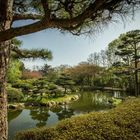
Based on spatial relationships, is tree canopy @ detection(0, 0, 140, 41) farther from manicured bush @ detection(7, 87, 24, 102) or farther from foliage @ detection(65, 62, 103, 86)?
foliage @ detection(65, 62, 103, 86)

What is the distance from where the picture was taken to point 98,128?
3.08 m

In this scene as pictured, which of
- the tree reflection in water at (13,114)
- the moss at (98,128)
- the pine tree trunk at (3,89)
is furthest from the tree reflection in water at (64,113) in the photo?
the moss at (98,128)

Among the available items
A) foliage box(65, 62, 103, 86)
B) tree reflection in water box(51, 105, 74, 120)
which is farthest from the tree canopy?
foliage box(65, 62, 103, 86)

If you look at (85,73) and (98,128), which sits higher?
(85,73)

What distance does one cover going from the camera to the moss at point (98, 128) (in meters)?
3.03

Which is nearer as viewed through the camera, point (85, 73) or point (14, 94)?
point (14, 94)

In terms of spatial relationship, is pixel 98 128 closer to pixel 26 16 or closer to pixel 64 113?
pixel 26 16

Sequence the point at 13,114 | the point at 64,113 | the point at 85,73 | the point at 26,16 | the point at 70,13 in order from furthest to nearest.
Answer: the point at 85,73, the point at 64,113, the point at 13,114, the point at 26,16, the point at 70,13

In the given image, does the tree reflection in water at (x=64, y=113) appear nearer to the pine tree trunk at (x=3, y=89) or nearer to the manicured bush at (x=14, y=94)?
the manicured bush at (x=14, y=94)

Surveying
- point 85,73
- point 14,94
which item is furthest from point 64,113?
point 85,73

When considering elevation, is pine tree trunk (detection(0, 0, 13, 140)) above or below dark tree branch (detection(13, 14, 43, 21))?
below

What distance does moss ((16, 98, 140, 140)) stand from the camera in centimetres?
303

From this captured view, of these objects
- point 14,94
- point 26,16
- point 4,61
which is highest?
point 26,16

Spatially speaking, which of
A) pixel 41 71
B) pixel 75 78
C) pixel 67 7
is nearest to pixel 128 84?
pixel 75 78
